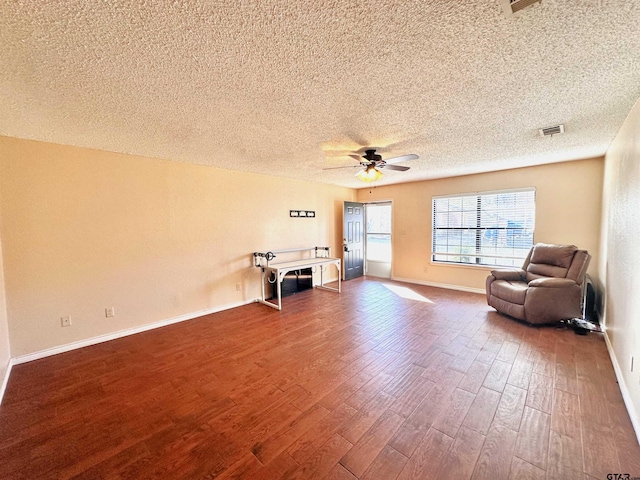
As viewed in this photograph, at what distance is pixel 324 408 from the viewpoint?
195 centimetres

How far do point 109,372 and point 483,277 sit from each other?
19.7ft

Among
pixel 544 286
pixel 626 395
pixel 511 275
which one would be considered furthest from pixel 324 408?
pixel 511 275

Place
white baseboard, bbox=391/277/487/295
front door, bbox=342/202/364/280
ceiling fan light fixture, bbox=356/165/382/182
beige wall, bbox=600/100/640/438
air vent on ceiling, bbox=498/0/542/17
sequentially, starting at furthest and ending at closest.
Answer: front door, bbox=342/202/364/280 → white baseboard, bbox=391/277/487/295 → ceiling fan light fixture, bbox=356/165/382/182 → beige wall, bbox=600/100/640/438 → air vent on ceiling, bbox=498/0/542/17

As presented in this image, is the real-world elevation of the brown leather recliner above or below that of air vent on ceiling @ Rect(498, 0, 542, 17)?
below

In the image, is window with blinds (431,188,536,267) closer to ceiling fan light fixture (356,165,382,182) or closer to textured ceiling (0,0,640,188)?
textured ceiling (0,0,640,188)

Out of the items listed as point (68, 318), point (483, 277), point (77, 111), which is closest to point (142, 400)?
point (68, 318)

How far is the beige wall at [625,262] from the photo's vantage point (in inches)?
73.1

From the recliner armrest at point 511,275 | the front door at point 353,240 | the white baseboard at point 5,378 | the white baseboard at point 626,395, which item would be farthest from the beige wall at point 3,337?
the recliner armrest at point 511,275

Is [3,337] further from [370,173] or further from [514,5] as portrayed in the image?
[514,5]

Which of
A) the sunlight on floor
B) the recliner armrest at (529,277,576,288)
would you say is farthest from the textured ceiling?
the sunlight on floor

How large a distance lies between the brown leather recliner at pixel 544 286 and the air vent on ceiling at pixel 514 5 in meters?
3.43

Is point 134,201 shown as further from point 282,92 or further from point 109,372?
point 282,92

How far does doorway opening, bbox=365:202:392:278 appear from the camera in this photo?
6703mm

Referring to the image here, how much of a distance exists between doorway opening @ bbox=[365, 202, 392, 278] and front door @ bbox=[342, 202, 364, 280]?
0.26 metres
